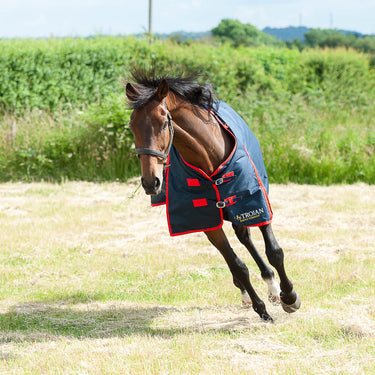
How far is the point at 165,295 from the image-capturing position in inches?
189

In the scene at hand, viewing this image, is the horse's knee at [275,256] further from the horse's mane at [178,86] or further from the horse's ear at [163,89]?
the horse's ear at [163,89]

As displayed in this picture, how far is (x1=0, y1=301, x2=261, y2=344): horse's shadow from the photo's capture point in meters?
4.00

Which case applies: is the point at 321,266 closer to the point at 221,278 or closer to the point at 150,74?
the point at 221,278

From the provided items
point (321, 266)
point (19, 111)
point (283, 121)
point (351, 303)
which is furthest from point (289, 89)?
point (351, 303)

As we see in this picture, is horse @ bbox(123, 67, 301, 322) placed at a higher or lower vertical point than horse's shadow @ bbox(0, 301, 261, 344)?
higher

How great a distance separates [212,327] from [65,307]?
133cm

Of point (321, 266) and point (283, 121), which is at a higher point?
point (283, 121)

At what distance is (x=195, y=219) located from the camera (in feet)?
13.1

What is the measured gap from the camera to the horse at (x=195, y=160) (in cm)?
329

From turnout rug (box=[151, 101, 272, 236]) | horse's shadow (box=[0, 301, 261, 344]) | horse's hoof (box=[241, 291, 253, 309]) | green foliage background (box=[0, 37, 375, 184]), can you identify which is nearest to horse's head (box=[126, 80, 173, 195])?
turnout rug (box=[151, 101, 272, 236])

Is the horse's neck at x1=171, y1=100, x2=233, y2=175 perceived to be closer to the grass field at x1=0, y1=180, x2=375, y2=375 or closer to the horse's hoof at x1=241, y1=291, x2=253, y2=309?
the grass field at x1=0, y1=180, x2=375, y2=375

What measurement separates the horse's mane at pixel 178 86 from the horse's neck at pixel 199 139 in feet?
0.25

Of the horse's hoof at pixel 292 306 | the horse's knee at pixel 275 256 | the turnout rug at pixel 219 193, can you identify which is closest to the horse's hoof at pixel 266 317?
the horse's hoof at pixel 292 306

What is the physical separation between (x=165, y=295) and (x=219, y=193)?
137 centimetres
